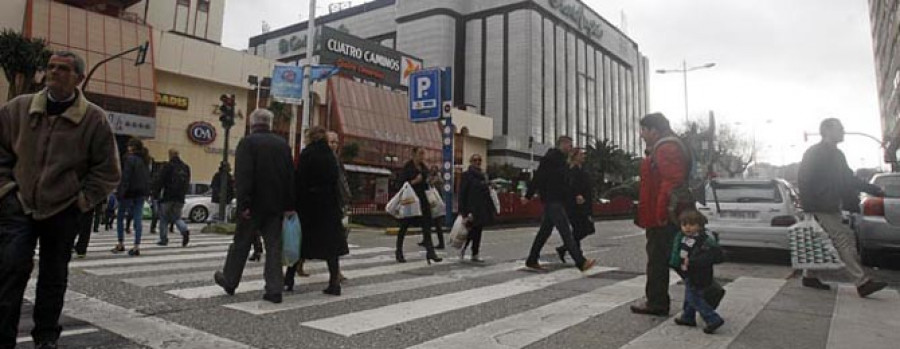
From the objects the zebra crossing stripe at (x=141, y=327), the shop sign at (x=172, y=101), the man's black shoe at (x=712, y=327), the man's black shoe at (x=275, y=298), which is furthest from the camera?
the shop sign at (x=172, y=101)

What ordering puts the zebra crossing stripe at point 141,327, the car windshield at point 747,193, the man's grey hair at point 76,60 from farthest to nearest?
the car windshield at point 747,193 → the zebra crossing stripe at point 141,327 → the man's grey hair at point 76,60

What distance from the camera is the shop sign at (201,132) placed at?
1462 inches

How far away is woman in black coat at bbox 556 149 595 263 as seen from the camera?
7.77m

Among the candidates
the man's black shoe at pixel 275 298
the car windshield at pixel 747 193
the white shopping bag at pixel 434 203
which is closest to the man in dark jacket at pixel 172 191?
the white shopping bag at pixel 434 203

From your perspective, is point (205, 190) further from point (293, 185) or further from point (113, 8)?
point (113, 8)

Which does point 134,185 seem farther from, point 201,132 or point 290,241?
point 201,132

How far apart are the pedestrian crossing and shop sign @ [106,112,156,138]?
2792 centimetres

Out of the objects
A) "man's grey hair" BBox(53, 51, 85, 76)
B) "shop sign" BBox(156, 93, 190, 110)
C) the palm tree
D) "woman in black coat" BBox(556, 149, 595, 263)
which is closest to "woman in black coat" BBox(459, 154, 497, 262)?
"woman in black coat" BBox(556, 149, 595, 263)

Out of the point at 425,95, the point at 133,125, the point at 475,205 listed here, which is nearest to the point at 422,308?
the point at 475,205

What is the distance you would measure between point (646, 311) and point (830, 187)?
2.89m

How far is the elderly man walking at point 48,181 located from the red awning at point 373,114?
124ft

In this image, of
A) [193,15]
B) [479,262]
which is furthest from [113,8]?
[479,262]

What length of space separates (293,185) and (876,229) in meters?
7.78

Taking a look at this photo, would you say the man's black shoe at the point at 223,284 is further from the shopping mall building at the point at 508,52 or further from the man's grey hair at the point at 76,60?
the shopping mall building at the point at 508,52
